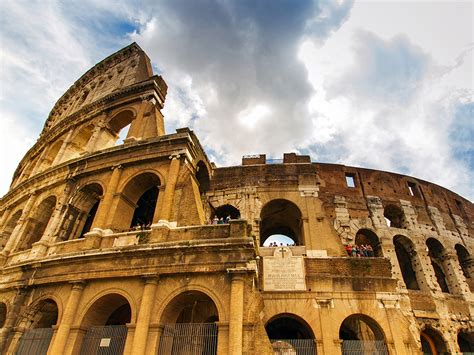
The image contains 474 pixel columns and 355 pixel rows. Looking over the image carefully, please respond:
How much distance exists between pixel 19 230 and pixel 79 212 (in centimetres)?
305

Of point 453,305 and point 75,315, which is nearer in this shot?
point 75,315

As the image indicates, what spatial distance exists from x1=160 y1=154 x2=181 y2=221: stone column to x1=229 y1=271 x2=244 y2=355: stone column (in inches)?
128

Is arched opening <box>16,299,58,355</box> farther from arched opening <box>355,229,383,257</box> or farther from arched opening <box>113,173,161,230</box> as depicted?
arched opening <box>355,229,383,257</box>

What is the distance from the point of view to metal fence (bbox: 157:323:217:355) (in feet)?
25.7

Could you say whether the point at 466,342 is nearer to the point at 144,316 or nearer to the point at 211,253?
the point at 211,253

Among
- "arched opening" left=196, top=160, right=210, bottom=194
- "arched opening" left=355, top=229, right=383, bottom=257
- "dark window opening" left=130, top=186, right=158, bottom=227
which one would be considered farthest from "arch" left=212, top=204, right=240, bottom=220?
"arched opening" left=355, top=229, right=383, bottom=257

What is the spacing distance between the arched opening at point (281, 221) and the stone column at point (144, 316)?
6087mm

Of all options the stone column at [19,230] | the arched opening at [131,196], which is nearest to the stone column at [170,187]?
the arched opening at [131,196]

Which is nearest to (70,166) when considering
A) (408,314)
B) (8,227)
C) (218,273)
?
(8,227)

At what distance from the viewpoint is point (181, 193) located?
10.2 meters

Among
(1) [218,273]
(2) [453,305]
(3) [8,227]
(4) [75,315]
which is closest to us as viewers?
(1) [218,273]

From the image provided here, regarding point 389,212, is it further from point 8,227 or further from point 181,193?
point 8,227

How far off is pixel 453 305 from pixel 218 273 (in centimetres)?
1081

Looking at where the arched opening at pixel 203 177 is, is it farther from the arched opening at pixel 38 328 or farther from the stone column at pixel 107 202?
the arched opening at pixel 38 328
